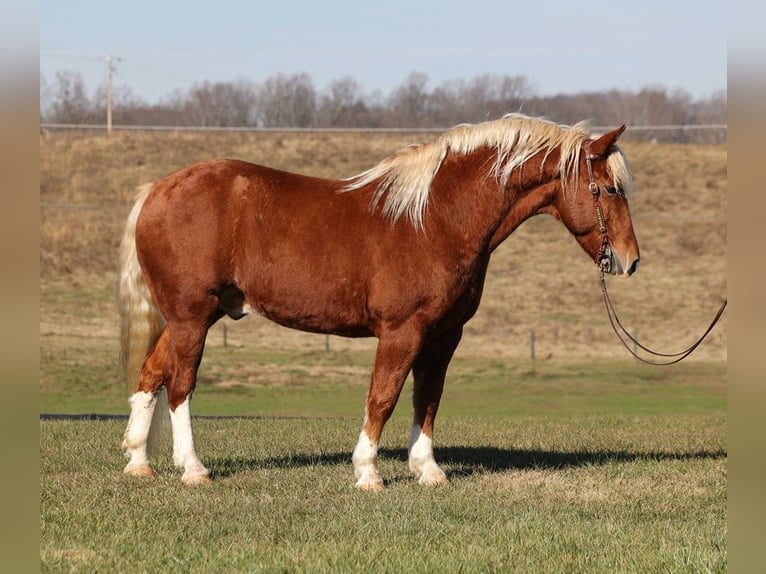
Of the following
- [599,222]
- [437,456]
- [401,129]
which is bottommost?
[437,456]

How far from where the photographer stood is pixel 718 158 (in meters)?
46.8

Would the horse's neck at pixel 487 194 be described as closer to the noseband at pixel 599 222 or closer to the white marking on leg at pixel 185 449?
the noseband at pixel 599 222

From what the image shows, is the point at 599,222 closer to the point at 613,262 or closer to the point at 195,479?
the point at 613,262

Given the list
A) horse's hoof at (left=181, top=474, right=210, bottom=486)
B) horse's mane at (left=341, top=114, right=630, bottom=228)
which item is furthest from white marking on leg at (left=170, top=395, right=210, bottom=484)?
horse's mane at (left=341, top=114, right=630, bottom=228)

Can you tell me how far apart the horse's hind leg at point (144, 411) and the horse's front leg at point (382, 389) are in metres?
1.66

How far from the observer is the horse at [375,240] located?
744 cm

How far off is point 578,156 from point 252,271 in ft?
8.38

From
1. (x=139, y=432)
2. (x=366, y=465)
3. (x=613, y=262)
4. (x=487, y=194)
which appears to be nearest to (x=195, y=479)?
(x=139, y=432)

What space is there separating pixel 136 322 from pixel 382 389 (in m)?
2.09

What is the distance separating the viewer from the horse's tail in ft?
26.3

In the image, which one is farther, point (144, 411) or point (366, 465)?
point (144, 411)

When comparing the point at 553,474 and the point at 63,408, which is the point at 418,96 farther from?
the point at 553,474

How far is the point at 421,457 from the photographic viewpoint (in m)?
7.85

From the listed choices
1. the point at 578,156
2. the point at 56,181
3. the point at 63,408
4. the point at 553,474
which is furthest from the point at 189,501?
the point at 56,181
